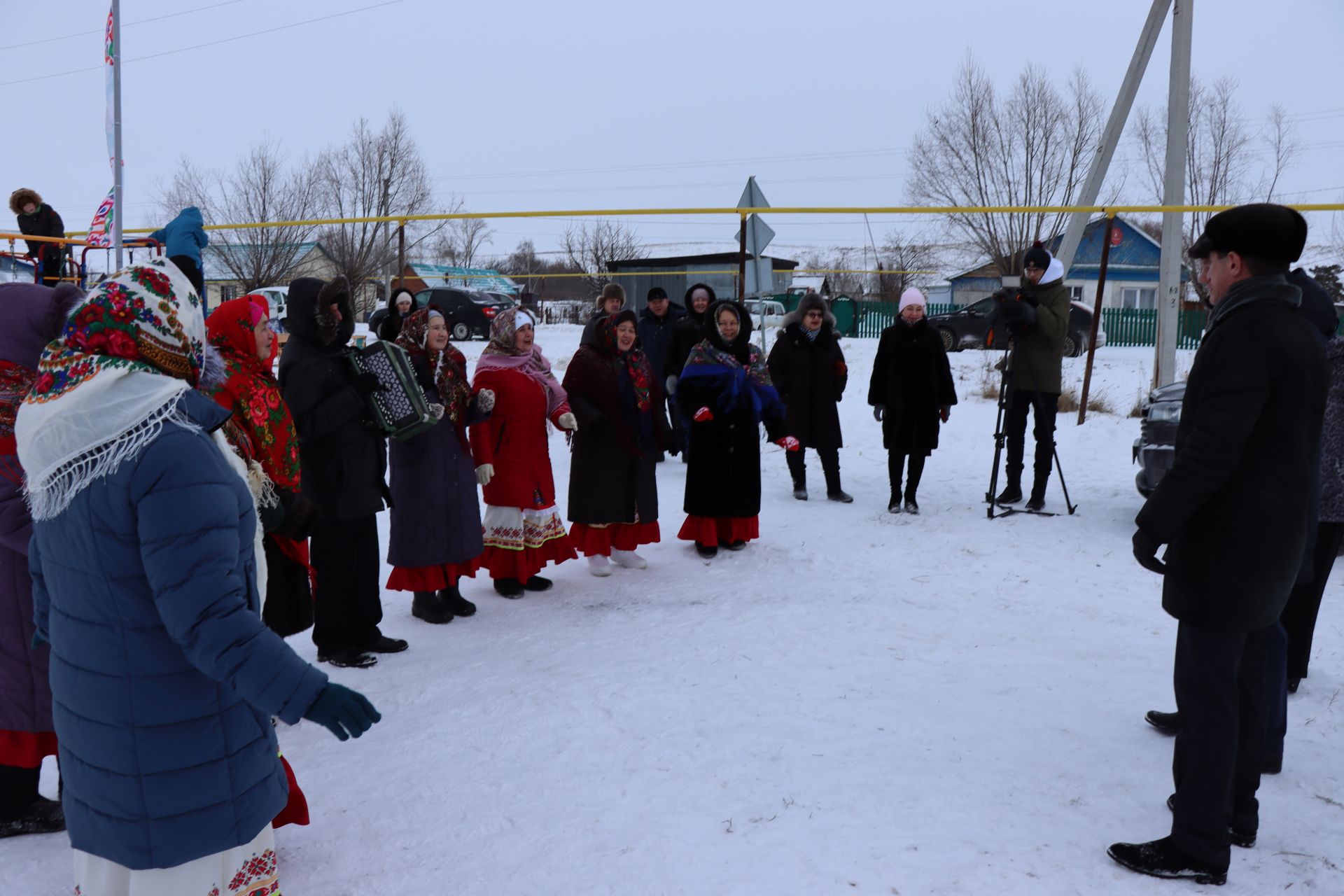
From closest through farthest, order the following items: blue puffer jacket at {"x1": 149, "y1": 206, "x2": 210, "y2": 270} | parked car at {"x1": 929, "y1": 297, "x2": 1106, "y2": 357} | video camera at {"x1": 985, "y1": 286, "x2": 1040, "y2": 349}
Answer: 1. blue puffer jacket at {"x1": 149, "y1": 206, "x2": 210, "y2": 270}
2. video camera at {"x1": 985, "y1": 286, "x2": 1040, "y2": 349}
3. parked car at {"x1": 929, "y1": 297, "x2": 1106, "y2": 357}

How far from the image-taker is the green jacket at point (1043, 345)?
746 cm

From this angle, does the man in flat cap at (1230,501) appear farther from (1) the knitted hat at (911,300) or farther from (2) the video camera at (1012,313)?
(1) the knitted hat at (911,300)

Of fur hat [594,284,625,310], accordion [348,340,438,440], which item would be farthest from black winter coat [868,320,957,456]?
accordion [348,340,438,440]

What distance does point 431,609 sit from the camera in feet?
16.9

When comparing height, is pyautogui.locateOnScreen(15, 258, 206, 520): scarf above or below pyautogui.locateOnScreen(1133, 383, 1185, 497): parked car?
above

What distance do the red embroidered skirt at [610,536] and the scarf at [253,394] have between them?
8.56 feet

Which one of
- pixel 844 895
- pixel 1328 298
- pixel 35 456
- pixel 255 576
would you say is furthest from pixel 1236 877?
pixel 35 456

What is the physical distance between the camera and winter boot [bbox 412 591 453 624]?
16.8 ft

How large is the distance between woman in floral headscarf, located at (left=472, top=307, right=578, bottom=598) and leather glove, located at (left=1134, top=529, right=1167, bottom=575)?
11.2 ft

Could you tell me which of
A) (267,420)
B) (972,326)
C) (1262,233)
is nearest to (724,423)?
A: (267,420)

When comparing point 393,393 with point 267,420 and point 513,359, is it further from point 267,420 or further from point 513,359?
point 513,359

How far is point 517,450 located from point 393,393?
1.19m

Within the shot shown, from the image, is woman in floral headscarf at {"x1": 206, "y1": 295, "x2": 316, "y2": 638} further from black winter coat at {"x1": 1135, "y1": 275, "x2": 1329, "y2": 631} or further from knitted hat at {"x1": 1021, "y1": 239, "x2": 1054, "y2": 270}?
knitted hat at {"x1": 1021, "y1": 239, "x2": 1054, "y2": 270}

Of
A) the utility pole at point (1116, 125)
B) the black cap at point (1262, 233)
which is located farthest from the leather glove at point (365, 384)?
the utility pole at point (1116, 125)
